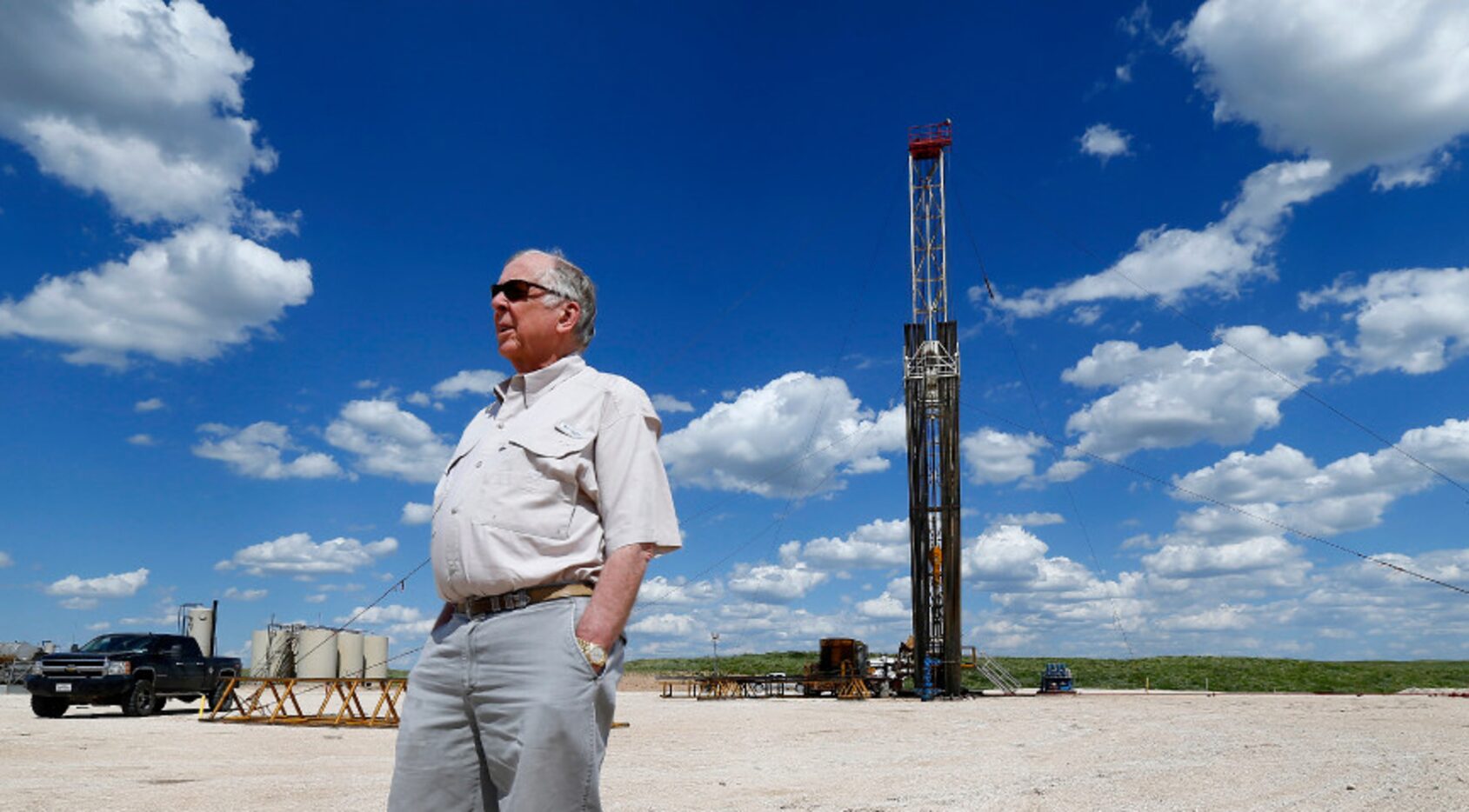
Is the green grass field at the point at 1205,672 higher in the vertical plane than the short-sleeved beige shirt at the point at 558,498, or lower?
lower

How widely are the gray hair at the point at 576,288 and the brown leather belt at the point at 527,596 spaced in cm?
75

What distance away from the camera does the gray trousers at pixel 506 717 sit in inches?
93.7

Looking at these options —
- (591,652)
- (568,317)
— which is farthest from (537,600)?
(568,317)

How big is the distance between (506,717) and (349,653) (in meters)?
28.6

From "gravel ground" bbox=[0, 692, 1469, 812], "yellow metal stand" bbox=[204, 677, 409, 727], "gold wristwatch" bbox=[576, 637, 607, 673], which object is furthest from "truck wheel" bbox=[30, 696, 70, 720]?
"gold wristwatch" bbox=[576, 637, 607, 673]

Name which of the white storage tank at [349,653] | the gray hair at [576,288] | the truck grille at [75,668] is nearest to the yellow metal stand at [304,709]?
the truck grille at [75,668]

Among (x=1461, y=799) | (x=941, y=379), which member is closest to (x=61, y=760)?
(x=1461, y=799)

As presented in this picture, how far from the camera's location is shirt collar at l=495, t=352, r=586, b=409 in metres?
2.84

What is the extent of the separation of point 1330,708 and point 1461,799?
15116 millimetres

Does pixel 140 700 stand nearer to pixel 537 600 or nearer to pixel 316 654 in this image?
pixel 316 654

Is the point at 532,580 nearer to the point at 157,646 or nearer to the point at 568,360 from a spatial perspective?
the point at 568,360

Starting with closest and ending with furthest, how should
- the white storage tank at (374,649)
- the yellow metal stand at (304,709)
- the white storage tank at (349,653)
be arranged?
1. the yellow metal stand at (304,709)
2. the white storage tank at (349,653)
3. the white storage tank at (374,649)

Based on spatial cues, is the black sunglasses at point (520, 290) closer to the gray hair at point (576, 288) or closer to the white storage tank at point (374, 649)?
the gray hair at point (576, 288)

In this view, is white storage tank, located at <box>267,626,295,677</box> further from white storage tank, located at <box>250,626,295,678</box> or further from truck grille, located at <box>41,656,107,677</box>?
truck grille, located at <box>41,656,107,677</box>
